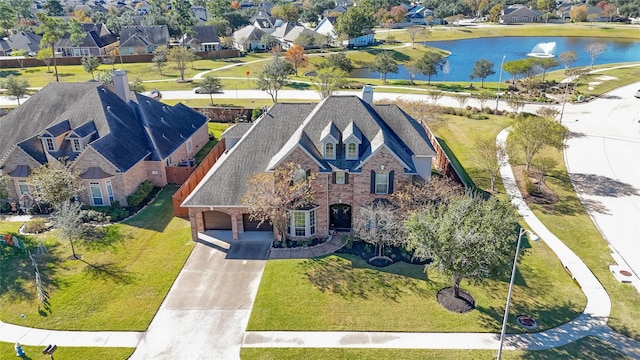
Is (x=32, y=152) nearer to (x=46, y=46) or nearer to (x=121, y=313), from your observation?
(x=121, y=313)

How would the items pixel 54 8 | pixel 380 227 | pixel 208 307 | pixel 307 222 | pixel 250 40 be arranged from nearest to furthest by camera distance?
pixel 208 307, pixel 380 227, pixel 307 222, pixel 250 40, pixel 54 8

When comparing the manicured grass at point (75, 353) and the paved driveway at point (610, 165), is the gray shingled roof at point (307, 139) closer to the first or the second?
the manicured grass at point (75, 353)

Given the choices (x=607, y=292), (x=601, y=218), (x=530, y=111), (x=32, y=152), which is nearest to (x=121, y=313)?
(x=32, y=152)

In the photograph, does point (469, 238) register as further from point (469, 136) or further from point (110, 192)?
point (469, 136)

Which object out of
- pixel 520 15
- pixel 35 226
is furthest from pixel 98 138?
pixel 520 15

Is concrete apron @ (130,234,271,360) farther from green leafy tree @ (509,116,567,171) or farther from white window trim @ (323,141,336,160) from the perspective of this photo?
green leafy tree @ (509,116,567,171)

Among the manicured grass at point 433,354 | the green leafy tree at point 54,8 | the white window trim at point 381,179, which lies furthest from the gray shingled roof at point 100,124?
the green leafy tree at point 54,8
